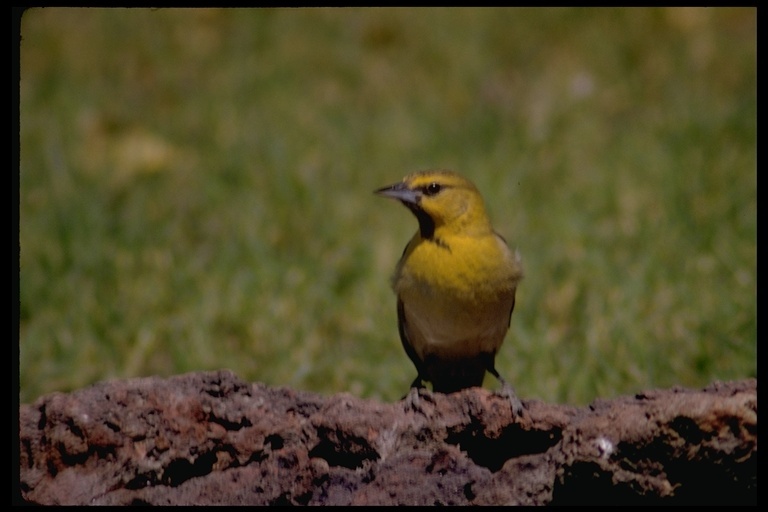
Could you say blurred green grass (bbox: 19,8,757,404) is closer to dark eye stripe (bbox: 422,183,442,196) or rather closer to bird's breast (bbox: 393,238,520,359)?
bird's breast (bbox: 393,238,520,359)

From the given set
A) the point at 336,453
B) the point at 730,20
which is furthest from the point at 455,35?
the point at 336,453

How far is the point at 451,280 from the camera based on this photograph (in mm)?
3848

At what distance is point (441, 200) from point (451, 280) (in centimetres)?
37

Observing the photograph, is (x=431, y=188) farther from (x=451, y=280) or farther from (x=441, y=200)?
(x=451, y=280)

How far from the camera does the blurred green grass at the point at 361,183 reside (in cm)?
514

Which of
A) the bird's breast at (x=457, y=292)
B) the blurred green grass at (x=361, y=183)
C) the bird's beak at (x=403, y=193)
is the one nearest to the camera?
the bird's breast at (x=457, y=292)

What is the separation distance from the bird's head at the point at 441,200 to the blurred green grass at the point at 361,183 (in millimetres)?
1032

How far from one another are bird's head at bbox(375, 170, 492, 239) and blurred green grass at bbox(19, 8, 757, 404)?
103cm

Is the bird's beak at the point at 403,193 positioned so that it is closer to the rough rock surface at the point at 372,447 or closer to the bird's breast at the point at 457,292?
the bird's breast at the point at 457,292

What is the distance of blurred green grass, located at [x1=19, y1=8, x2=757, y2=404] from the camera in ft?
16.9

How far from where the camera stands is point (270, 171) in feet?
22.5

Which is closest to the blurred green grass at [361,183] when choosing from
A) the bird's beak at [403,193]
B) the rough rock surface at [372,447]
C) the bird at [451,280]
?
the bird at [451,280]

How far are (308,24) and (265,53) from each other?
0.52 meters

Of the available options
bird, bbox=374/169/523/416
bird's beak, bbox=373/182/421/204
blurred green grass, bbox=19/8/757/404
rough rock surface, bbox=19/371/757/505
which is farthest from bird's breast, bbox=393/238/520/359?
blurred green grass, bbox=19/8/757/404
